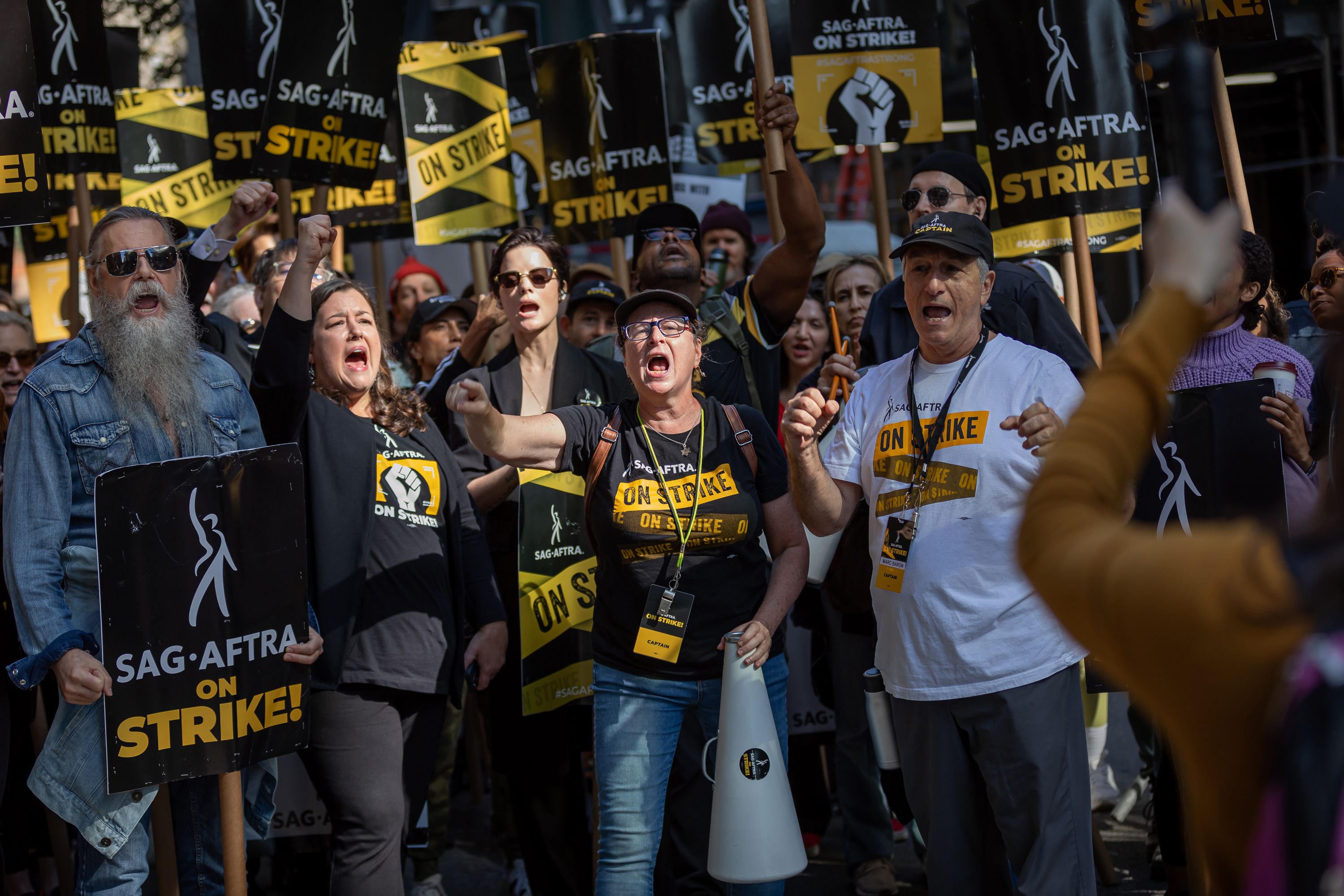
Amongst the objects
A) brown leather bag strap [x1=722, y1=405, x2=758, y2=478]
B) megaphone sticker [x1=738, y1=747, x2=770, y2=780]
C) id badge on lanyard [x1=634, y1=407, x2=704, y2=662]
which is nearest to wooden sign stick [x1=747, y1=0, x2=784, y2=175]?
brown leather bag strap [x1=722, y1=405, x2=758, y2=478]

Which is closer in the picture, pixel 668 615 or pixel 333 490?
pixel 668 615

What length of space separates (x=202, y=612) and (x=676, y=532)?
138 cm

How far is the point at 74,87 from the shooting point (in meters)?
6.02

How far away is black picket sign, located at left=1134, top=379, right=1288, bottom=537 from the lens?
3.97 metres

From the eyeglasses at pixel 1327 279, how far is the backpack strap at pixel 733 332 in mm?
1991

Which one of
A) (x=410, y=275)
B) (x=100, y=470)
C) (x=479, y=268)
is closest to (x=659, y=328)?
(x=100, y=470)

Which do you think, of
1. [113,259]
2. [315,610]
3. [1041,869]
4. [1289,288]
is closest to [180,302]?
[113,259]

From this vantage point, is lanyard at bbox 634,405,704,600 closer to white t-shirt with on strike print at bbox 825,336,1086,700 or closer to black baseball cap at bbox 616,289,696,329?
black baseball cap at bbox 616,289,696,329

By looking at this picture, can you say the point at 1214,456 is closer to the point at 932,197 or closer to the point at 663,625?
the point at 932,197

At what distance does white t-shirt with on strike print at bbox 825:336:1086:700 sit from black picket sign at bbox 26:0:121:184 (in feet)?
14.2

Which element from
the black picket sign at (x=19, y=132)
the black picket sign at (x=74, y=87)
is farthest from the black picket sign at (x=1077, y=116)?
the black picket sign at (x=74, y=87)

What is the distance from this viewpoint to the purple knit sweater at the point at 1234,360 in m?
4.24

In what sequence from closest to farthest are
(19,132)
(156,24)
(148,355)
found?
1. (148,355)
2. (19,132)
3. (156,24)

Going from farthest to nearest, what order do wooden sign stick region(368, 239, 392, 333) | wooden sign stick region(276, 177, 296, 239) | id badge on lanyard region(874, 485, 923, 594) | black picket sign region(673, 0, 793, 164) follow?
wooden sign stick region(368, 239, 392, 333), black picket sign region(673, 0, 793, 164), wooden sign stick region(276, 177, 296, 239), id badge on lanyard region(874, 485, 923, 594)
